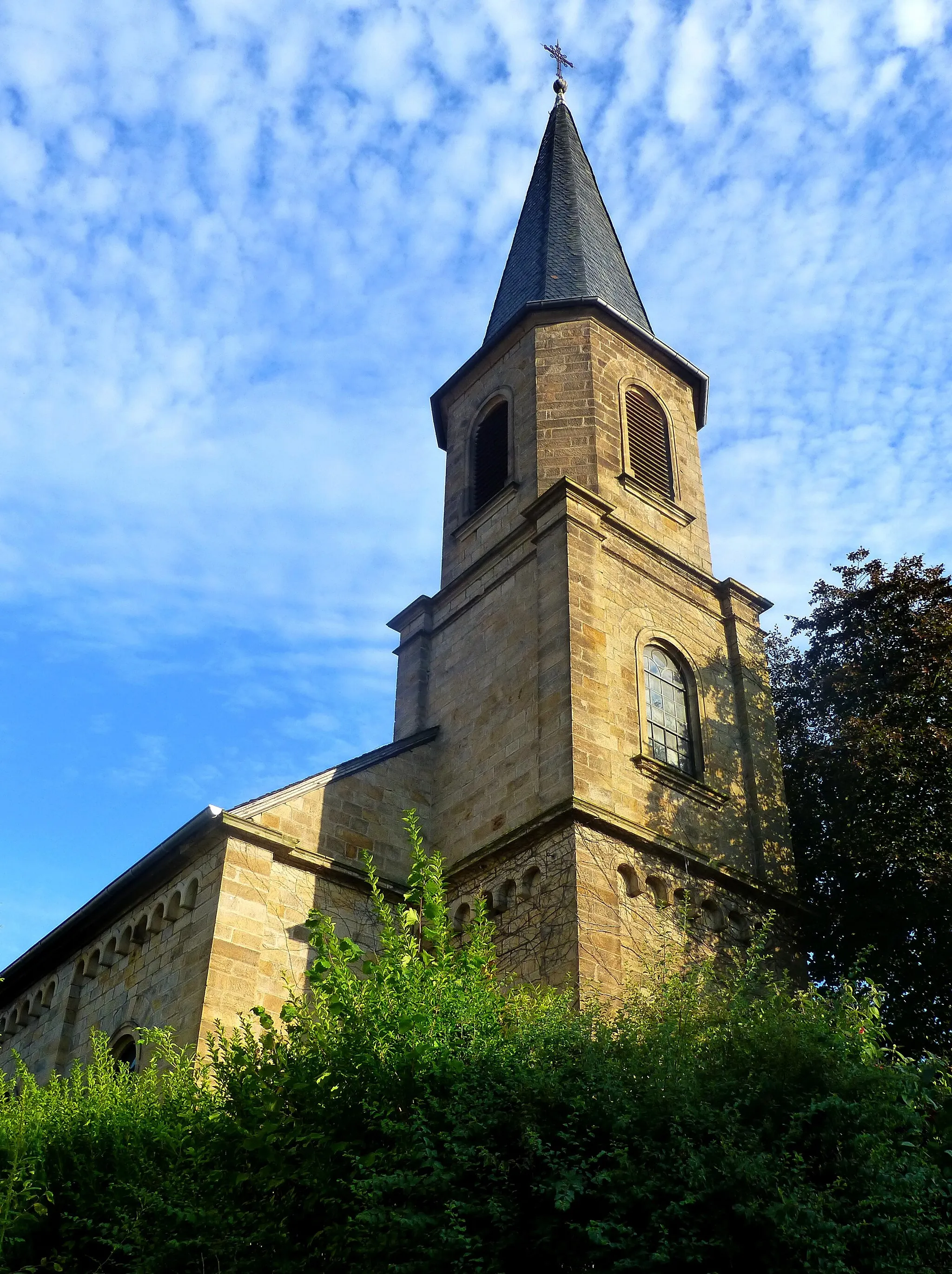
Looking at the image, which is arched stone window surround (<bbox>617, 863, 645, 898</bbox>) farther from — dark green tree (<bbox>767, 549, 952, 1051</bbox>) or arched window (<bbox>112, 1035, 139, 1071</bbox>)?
arched window (<bbox>112, 1035, 139, 1071</bbox>)

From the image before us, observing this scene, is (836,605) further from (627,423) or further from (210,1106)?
(210,1106)

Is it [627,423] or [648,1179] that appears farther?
[627,423]

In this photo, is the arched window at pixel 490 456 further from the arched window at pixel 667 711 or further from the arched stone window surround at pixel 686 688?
the arched window at pixel 667 711

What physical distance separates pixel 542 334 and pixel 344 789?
8.28 m

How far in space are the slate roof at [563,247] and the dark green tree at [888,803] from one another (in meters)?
6.69

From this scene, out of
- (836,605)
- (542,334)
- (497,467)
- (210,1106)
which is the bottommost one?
(210,1106)

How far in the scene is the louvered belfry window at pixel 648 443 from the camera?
757 inches

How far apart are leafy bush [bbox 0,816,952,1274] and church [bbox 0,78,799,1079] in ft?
10.9

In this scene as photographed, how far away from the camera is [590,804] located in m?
13.6

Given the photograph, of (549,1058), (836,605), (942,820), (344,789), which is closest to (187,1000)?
(344,789)

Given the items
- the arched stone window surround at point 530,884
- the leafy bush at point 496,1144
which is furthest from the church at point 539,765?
the leafy bush at point 496,1144

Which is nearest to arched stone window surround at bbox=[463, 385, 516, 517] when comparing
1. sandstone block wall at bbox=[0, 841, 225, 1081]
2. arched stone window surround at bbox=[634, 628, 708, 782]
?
arched stone window surround at bbox=[634, 628, 708, 782]

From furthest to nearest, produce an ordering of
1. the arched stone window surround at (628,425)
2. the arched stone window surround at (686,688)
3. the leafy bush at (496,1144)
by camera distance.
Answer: the arched stone window surround at (628,425)
the arched stone window surround at (686,688)
the leafy bush at (496,1144)

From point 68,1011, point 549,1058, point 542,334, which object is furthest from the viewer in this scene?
point 542,334
